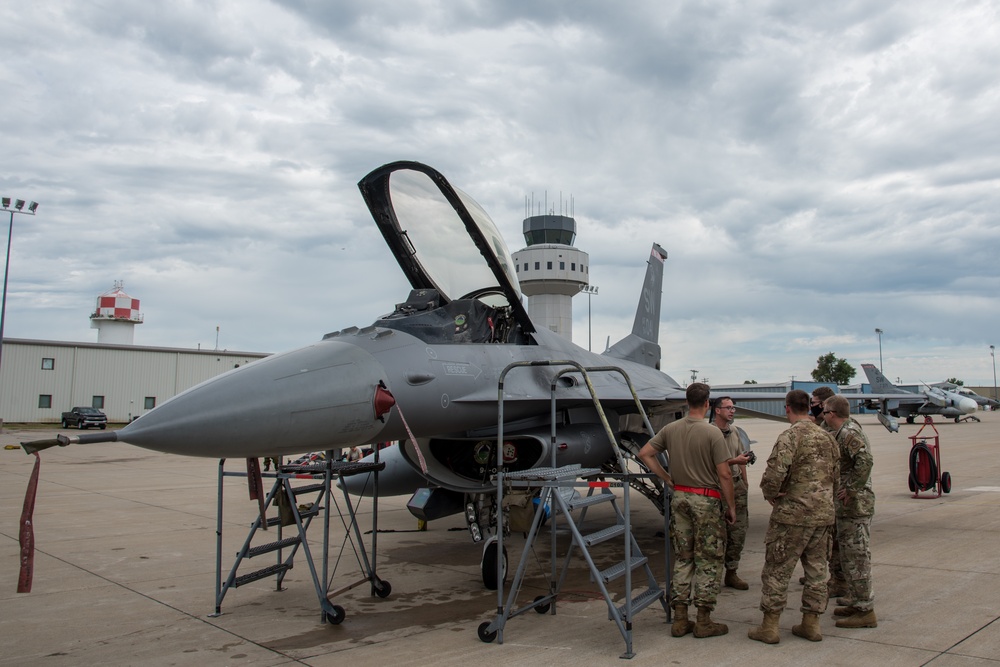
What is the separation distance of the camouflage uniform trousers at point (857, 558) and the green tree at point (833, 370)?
290 ft

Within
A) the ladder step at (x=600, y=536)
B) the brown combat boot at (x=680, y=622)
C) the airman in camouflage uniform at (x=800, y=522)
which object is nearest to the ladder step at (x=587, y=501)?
the ladder step at (x=600, y=536)

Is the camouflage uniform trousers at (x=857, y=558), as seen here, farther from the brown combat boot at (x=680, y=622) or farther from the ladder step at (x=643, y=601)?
the ladder step at (x=643, y=601)

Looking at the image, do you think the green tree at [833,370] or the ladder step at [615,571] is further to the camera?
the green tree at [833,370]

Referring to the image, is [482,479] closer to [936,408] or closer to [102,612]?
[102,612]

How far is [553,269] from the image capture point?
46.7 m

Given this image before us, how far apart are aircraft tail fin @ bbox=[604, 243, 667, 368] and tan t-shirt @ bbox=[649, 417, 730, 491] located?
6.75m

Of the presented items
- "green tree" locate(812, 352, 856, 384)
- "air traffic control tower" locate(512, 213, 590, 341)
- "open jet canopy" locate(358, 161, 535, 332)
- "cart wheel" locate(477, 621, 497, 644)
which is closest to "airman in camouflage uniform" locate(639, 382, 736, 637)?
"cart wheel" locate(477, 621, 497, 644)

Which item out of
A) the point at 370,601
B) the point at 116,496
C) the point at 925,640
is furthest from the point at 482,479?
the point at 116,496

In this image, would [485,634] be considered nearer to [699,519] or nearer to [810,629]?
[699,519]

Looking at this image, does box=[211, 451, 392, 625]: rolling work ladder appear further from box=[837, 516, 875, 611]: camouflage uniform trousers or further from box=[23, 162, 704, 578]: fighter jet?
box=[837, 516, 875, 611]: camouflage uniform trousers

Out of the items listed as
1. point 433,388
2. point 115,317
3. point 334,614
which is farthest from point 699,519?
point 115,317

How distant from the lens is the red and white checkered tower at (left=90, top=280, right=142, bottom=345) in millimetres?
56719

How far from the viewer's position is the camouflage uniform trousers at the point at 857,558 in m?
5.08

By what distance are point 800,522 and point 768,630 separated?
749mm
